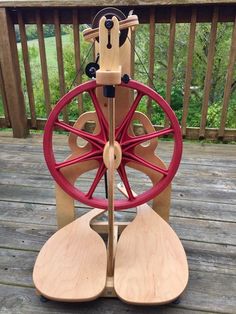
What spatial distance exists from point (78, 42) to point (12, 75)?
0.53 m

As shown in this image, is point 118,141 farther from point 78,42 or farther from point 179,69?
point 179,69

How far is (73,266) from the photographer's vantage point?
3.61 feet

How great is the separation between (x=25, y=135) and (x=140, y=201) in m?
1.51

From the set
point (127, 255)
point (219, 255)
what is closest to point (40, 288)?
point (127, 255)

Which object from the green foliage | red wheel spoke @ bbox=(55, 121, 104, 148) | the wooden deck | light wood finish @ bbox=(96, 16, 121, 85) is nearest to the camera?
light wood finish @ bbox=(96, 16, 121, 85)

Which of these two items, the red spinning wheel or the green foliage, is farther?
the green foliage

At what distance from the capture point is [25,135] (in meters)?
2.45

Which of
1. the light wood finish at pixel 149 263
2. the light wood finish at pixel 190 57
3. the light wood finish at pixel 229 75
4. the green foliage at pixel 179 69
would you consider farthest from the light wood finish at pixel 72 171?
the green foliage at pixel 179 69

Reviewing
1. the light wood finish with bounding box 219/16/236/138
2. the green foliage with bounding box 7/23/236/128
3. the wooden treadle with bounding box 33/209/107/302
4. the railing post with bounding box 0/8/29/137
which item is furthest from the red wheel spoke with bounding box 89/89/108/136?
the green foliage with bounding box 7/23/236/128

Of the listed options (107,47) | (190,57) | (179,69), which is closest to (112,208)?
(107,47)

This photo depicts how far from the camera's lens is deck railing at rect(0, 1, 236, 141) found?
1.94 metres

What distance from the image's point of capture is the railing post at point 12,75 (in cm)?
214

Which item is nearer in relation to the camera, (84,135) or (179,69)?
(84,135)

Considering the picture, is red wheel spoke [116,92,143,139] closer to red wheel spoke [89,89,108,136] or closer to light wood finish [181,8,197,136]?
red wheel spoke [89,89,108,136]
